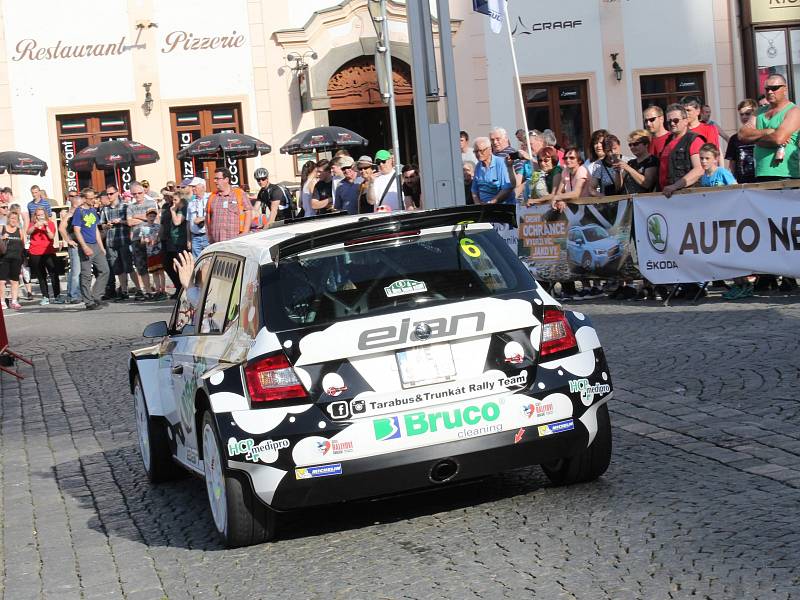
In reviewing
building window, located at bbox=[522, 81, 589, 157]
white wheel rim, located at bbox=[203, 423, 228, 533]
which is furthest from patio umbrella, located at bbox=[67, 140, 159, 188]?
white wheel rim, located at bbox=[203, 423, 228, 533]

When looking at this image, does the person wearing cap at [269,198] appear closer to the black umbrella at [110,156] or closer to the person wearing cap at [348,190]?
the person wearing cap at [348,190]

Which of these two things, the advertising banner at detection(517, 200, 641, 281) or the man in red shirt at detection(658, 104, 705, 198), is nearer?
the man in red shirt at detection(658, 104, 705, 198)

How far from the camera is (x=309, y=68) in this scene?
3269 cm

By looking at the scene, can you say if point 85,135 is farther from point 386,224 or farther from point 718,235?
point 386,224

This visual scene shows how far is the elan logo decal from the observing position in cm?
600

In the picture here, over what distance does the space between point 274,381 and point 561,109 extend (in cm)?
2830

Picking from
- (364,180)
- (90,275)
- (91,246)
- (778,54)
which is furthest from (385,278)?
(778,54)

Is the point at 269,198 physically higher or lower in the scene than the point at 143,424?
higher

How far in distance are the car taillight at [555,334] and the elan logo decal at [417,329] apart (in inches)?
13.1

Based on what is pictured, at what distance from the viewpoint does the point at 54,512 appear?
7590 millimetres

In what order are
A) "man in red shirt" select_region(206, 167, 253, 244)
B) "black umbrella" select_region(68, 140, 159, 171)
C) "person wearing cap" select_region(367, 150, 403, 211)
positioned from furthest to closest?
"black umbrella" select_region(68, 140, 159, 171) < "man in red shirt" select_region(206, 167, 253, 244) < "person wearing cap" select_region(367, 150, 403, 211)

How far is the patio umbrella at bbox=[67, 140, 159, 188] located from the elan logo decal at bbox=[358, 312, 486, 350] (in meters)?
22.9

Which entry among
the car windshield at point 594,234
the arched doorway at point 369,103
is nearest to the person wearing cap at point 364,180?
the car windshield at point 594,234

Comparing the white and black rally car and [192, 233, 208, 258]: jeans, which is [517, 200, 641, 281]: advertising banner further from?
the white and black rally car
